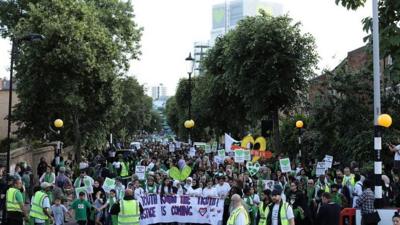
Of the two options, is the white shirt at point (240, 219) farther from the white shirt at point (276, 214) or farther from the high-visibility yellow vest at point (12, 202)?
the high-visibility yellow vest at point (12, 202)

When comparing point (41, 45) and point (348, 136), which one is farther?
point (41, 45)

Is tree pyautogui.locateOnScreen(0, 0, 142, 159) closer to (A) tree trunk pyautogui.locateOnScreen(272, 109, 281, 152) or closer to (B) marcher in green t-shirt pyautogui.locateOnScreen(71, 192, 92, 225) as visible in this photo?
(A) tree trunk pyautogui.locateOnScreen(272, 109, 281, 152)

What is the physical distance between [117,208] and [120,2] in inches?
1323

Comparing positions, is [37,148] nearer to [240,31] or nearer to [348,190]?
[240,31]

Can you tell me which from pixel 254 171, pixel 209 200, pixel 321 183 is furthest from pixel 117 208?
pixel 254 171

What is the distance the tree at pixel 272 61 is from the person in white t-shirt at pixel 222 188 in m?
14.3

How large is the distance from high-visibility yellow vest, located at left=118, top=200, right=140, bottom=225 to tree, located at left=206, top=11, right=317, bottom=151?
18.5 m

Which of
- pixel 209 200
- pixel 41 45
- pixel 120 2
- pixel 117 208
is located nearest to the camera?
pixel 117 208

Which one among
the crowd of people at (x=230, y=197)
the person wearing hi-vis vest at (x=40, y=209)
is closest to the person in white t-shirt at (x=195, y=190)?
the crowd of people at (x=230, y=197)

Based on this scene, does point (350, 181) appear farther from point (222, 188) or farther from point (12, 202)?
point (12, 202)

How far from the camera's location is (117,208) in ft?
44.7

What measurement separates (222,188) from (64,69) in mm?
15805

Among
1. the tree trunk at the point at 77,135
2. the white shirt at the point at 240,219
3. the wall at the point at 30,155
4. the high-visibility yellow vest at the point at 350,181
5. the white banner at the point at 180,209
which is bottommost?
the white banner at the point at 180,209

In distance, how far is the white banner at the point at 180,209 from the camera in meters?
16.8
